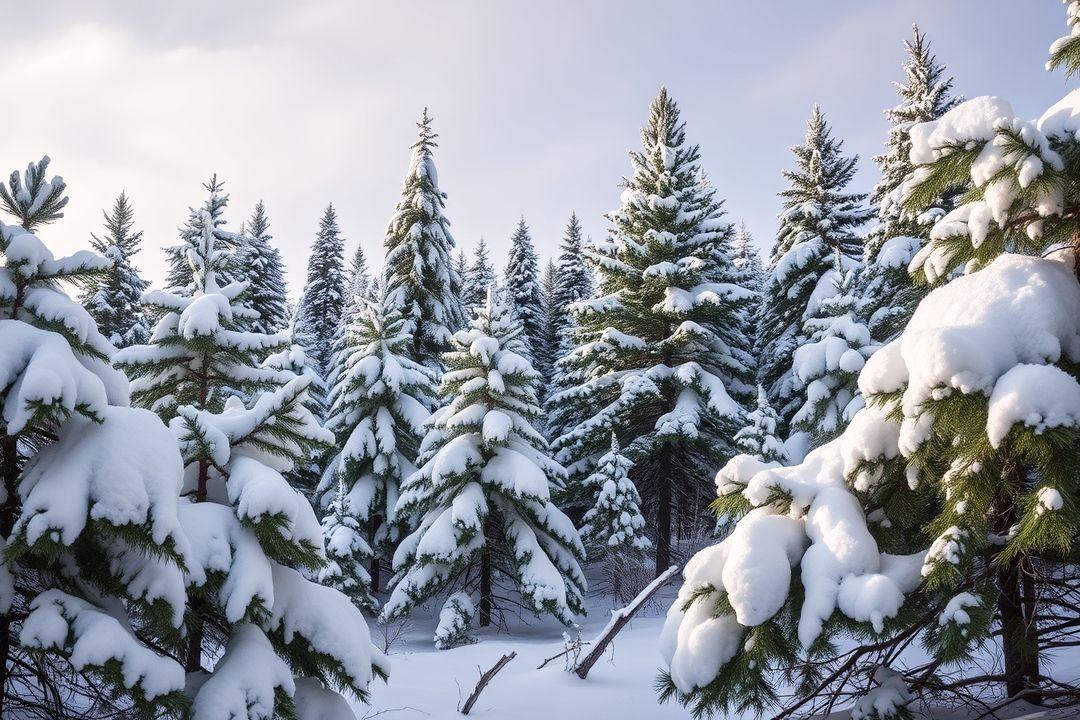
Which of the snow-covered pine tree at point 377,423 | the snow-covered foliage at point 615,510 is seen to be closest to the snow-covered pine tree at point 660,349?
the snow-covered foliage at point 615,510

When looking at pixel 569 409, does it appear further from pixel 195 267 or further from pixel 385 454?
pixel 195 267

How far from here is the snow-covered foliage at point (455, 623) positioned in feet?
40.9

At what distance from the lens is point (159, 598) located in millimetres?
3389

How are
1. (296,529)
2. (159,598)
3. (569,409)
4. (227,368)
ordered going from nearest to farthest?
(159,598) < (296,529) < (227,368) < (569,409)

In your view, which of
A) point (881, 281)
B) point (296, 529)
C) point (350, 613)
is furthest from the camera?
point (881, 281)

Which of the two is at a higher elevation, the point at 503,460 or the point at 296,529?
the point at 503,460

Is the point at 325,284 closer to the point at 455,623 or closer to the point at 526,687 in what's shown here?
the point at 455,623

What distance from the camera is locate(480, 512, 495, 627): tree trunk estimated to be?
46.5ft

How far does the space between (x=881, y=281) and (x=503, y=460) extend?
411 inches

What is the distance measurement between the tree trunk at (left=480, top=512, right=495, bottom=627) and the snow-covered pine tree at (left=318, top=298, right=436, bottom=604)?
3.01m

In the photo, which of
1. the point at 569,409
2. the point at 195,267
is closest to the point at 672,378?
the point at 569,409

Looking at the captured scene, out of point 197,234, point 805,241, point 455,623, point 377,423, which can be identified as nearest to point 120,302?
point 197,234

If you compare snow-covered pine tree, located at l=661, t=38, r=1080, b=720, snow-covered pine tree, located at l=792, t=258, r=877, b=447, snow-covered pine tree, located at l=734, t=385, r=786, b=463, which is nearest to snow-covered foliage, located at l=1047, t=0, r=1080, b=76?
snow-covered pine tree, located at l=661, t=38, r=1080, b=720

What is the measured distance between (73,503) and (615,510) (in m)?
13.4
